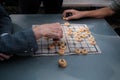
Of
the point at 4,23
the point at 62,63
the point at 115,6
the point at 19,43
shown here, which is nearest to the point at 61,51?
the point at 62,63

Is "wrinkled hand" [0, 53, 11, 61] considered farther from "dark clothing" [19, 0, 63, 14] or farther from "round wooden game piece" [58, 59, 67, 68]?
"dark clothing" [19, 0, 63, 14]

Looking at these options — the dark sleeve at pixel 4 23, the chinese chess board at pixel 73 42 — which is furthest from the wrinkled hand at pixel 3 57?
the dark sleeve at pixel 4 23

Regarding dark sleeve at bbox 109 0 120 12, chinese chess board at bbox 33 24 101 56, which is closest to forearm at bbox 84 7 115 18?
dark sleeve at bbox 109 0 120 12

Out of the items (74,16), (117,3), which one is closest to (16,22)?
(74,16)

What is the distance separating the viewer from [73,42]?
1174mm

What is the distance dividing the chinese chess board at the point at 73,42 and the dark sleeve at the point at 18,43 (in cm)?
7

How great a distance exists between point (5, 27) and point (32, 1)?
623 millimetres

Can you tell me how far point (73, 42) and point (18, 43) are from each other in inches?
12.4

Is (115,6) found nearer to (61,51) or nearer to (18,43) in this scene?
(61,51)

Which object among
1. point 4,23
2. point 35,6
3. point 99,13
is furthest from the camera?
point 35,6

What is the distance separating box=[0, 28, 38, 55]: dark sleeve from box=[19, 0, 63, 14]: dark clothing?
860 millimetres

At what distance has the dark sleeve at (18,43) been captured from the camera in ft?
3.28

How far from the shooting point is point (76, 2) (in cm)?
239

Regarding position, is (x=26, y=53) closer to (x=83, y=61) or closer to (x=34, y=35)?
(x=34, y=35)
